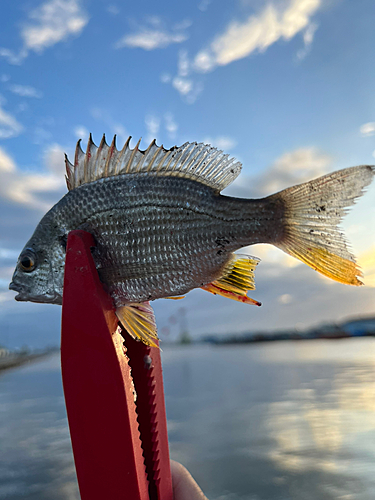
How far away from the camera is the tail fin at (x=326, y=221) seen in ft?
4.80

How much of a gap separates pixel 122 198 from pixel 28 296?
0.59 m

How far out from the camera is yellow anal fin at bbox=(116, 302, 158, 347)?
1672mm

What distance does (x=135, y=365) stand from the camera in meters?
1.98

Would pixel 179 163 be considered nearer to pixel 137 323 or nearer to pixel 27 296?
pixel 137 323

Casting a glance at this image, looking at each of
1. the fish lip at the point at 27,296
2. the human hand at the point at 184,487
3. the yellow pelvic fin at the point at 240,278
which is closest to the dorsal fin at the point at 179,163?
the yellow pelvic fin at the point at 240,278

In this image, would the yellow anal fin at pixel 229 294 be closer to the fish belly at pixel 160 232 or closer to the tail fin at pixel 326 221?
the fish belly at pixel 160 232

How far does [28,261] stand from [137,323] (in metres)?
0.54

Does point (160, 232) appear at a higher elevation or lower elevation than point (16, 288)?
higher

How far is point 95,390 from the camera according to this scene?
5.28 feet

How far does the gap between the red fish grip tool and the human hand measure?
1.55ft

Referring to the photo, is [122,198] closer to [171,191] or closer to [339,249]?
[171,191]

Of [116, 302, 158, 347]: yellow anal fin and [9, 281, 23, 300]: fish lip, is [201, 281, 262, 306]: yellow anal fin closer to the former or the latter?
[116, 302, 158, 347]: yellow anal fin

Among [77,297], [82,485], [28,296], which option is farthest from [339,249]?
[82,485]

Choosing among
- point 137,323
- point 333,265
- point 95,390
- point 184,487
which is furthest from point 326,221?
point 184,487
